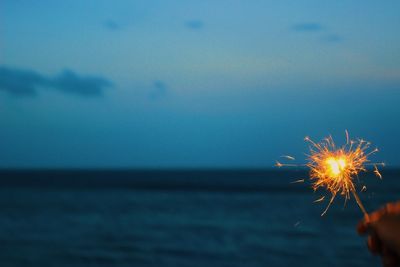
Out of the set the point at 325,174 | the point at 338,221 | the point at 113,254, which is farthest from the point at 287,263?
the point at 325,174

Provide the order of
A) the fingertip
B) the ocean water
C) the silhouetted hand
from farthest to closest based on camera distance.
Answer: the ocean water, the fingertip, the silhouetted hand

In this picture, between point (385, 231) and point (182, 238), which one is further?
point (182, 238)

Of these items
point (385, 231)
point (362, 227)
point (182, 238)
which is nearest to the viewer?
point (385, 231)

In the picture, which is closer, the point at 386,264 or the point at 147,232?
the point at 386,264

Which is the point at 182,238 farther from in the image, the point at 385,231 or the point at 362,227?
the point at 385,231

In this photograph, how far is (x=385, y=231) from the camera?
8.50ft

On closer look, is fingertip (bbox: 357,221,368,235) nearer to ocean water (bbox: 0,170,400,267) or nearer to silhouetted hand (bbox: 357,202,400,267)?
silhouetted hand (bbox: 357,202,400,267)

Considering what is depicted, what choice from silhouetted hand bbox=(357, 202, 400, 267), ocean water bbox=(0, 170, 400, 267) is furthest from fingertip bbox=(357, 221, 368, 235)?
ocean water bbox=(0, 170, 400, 267)

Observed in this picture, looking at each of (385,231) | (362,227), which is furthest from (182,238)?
(385,231)

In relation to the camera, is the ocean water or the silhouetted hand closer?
the silhouetted hand

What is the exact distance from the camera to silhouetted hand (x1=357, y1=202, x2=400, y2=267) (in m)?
2.54

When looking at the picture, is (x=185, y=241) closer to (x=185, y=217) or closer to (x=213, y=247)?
(x=213, y=247)

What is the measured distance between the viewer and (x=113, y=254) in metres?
22.0

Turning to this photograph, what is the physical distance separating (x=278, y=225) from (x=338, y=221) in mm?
2949
